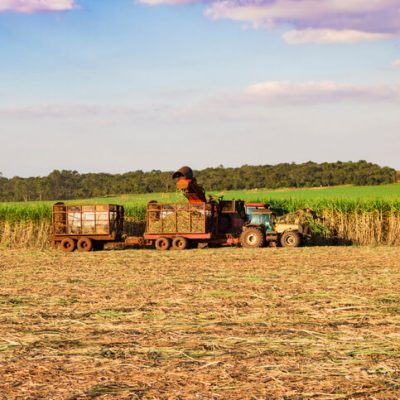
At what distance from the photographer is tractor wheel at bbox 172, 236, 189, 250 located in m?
25.5

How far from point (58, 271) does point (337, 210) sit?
15.1 metres

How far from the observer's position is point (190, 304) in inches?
477

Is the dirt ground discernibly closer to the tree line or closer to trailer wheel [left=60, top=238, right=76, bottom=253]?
trailer wheel [left=60, top=238, right=76, bottom=253]

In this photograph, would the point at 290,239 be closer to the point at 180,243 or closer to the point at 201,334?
the point at 180,243

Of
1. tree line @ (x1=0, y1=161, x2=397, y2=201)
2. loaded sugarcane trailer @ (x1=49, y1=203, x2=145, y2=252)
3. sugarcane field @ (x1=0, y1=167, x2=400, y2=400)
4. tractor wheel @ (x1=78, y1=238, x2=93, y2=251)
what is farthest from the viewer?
tree line @ (x1=0, y1=161, x2=397, y2=201)

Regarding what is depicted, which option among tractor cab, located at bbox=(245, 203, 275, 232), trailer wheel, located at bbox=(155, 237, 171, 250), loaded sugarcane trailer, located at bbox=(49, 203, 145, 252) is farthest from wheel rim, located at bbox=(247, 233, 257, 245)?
loaded sugarcane trailer, located at bbox=(49, 203, 145, 252)

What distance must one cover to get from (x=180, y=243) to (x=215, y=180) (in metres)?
41.8

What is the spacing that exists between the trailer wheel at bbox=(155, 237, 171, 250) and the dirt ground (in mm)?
7575

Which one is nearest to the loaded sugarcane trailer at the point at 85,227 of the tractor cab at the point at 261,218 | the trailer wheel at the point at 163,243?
the trailer wheel at the point at 163,243

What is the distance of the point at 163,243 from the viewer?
25750 mm

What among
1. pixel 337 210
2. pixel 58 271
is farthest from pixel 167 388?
pixel 337 210

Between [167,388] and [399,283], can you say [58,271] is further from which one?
[167,388]

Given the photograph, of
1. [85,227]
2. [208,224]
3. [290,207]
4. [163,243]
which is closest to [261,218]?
[208,224]

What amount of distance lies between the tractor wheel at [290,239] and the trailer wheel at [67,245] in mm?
7429
